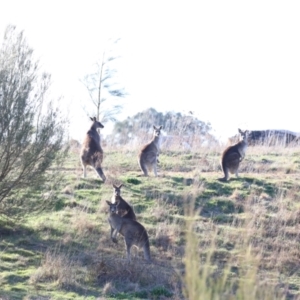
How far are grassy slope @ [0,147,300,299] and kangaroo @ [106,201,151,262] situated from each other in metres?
0.30

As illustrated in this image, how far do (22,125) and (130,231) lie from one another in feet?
9.66

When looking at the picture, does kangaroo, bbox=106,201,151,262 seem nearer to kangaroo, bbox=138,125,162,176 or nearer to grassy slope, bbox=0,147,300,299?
grassy slope, bbox=0,147,300,299

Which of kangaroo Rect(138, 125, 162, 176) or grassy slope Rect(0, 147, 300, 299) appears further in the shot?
kangaroo Rect(138, 125, 162, 176)

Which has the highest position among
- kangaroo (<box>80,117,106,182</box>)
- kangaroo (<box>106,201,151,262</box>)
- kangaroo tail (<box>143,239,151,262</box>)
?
kangaroo (<box>80,117,106,182</box>)

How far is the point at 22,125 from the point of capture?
1420cm

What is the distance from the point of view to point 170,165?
2239 centimetres

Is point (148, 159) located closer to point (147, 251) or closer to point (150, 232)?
point (150, 232)

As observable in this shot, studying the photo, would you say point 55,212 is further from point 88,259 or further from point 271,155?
point 271,155

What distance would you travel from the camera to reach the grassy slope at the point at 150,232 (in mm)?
13234

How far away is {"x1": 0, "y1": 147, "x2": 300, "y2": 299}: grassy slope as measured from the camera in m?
13.2

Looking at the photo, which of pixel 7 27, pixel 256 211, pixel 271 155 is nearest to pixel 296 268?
pixel 256 211

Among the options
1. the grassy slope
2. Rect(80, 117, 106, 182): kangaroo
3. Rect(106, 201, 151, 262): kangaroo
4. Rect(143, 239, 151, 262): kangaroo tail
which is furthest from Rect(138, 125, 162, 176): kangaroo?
Rect(143, 239, 151, 262): kangaroo tail

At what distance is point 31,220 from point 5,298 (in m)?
5.33

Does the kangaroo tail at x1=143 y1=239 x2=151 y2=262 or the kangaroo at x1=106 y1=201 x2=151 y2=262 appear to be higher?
the kangaroo at x1=106 y1=201 x2=151 y2=262
